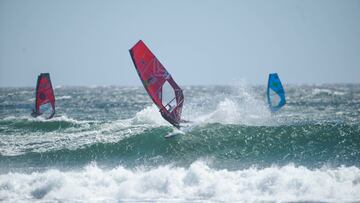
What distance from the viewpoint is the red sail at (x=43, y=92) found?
27000 mm

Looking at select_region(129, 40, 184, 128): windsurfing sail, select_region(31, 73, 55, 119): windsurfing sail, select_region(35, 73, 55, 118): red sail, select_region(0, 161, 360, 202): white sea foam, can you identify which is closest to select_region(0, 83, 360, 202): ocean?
select_region(0, 161, 360, 202): white sea foam

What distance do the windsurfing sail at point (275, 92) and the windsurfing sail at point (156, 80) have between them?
227 inches

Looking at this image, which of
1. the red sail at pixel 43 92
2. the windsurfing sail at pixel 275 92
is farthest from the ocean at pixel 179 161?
the red sail at pixel 43 92

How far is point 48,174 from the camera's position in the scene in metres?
14.5

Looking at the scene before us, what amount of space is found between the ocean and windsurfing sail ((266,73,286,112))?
133 cm

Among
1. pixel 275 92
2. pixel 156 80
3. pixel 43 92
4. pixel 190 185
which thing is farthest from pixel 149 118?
pixel 190 185

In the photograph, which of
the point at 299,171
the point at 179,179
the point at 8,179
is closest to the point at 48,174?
the point at 8,179

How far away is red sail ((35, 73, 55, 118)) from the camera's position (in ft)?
88.6

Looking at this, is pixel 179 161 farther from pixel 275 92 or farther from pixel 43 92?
pixel 43 92

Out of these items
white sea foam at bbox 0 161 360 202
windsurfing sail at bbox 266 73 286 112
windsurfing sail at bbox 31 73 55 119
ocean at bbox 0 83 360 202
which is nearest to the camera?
white sea foam at bbox 0 161 360 202

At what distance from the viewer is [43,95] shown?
27.4 metres

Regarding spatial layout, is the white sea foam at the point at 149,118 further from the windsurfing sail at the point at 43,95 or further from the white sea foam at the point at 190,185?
the white sea foam at the point at 190,185

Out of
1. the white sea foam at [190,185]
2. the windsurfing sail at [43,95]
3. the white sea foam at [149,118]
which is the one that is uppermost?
the windsurfing sail at [43,95]

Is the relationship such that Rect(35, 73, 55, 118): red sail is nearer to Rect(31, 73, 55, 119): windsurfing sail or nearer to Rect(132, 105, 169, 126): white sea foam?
Rect(31, 73, 55, 119): windsurfing sail
